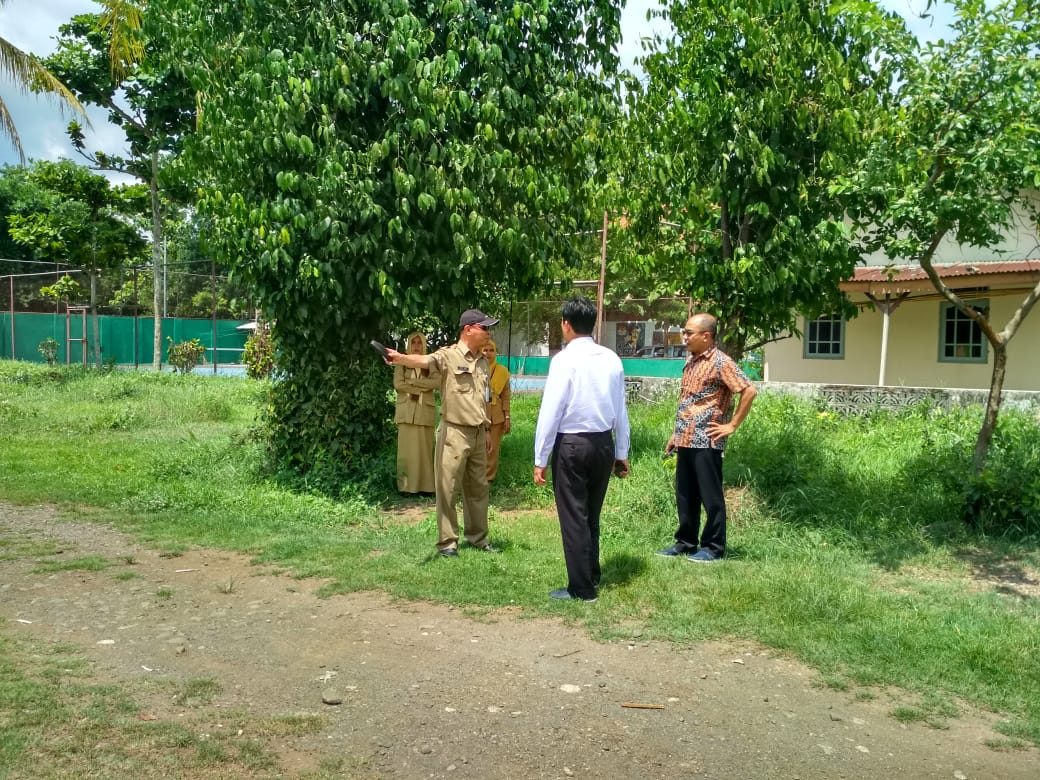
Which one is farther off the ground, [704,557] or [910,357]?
[910,357]

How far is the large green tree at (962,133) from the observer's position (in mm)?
6039

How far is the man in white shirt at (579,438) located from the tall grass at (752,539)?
309 millimetres

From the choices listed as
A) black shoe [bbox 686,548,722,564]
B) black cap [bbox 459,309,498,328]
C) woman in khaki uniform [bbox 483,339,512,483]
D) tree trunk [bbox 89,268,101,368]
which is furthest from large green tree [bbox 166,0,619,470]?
tree trunk [bbox 89,268,101,368]

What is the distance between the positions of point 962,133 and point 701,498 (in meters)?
3.08

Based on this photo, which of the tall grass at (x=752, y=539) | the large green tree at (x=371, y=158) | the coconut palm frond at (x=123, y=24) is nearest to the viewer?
the tall grass at (x=752, y=539)

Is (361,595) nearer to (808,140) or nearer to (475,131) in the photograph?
(475,131)

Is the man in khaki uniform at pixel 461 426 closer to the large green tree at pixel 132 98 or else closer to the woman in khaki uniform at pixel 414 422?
the woman in khaki uniform at pixel 414 422

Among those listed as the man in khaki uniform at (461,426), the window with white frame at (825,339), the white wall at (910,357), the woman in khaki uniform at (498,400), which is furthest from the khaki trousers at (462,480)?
the window with white frame at (825,339)

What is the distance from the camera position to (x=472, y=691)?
410 centimetres

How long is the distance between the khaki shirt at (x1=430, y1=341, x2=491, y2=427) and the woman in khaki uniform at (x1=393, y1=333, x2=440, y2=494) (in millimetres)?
2072

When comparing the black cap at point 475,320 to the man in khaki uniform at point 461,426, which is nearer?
the man in khaki uniform at point 461,426

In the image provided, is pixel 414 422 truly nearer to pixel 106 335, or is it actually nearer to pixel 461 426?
pixel 461 426

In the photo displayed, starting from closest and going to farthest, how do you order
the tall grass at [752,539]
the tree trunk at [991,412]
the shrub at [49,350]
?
the tall grass at [752,539] < the tree trunk at [991,412] < the shrub at [49,350]

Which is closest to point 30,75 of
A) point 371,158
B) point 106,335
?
point 371,158
